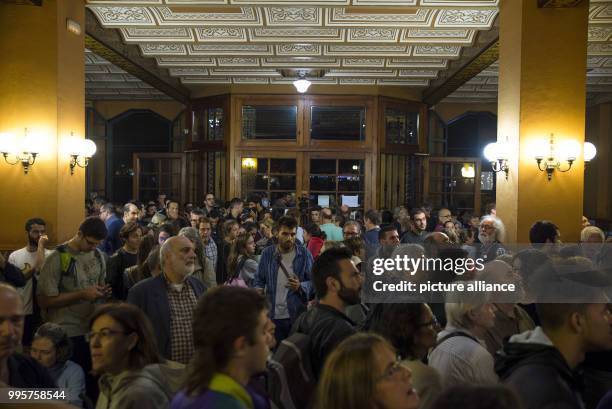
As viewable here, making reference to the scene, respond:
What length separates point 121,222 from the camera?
29.1 ft

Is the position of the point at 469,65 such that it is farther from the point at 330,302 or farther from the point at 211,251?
the point at 330,302

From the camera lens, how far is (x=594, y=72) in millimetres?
13688

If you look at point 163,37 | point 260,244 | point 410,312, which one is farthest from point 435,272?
point 163,37

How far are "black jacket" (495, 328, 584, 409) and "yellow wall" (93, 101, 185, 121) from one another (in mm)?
16851

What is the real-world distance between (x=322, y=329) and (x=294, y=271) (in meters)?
2.59

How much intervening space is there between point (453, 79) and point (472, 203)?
562 cm

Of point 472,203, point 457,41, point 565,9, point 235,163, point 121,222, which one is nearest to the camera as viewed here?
point 565,9

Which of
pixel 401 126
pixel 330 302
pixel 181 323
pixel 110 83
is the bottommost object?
pixel 181 323

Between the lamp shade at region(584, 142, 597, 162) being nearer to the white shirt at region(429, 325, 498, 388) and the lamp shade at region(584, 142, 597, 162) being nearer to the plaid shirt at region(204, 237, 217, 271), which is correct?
the plaid shirt at region(204, 237, 217, 271)

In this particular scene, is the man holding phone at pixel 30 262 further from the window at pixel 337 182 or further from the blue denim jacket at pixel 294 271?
the window at pixel 337 182

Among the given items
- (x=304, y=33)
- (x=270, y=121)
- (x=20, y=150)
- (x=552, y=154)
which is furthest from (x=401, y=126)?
(x=20, y=150)

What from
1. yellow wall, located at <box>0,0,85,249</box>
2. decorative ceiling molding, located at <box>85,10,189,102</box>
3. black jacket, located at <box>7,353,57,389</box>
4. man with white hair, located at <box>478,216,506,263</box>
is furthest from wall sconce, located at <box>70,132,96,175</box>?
black jacket, located at <box>7,353,57,389</box>

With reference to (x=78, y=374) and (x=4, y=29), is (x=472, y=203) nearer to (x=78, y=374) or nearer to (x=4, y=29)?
(x=4, y=29)

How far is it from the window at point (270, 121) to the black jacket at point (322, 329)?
490 inches
